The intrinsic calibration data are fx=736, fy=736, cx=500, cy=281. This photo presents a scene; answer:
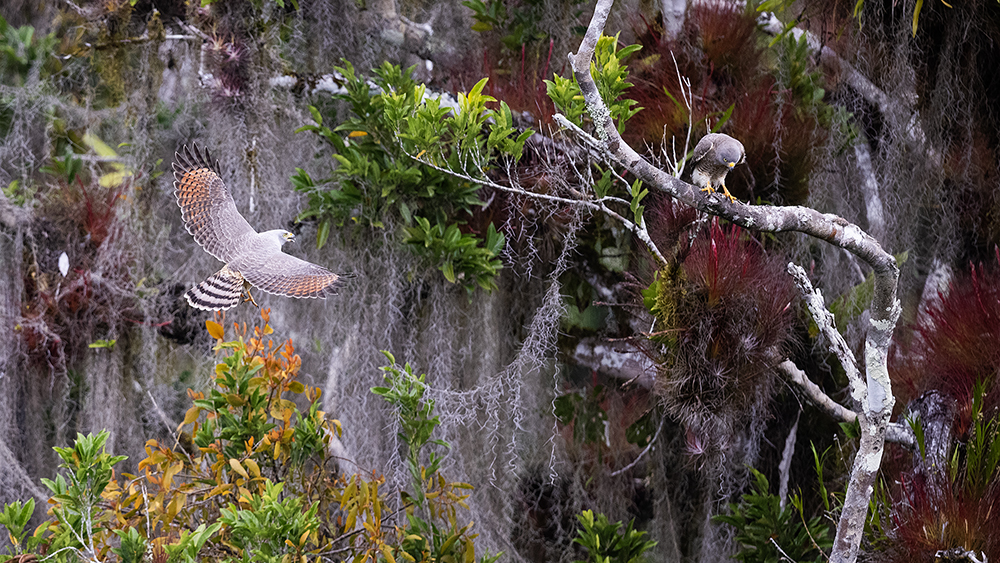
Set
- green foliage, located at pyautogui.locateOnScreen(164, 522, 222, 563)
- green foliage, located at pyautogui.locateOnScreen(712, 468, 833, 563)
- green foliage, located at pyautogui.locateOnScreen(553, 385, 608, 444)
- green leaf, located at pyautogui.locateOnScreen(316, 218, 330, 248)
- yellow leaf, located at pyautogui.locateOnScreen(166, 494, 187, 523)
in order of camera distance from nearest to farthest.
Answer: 1. green foliage, located at pyautogui.locateOnScreen(164, 522, 222, 563)
2. yellow leaf, located at pyautogui.locateOnScreen(166, 494, 187, 523)
3. green foliage, located at pyautogui.locateOnScreen(712, 468, 833, 563)
4. green leaf, located at pyautogui.locateOnScreen(316, 218, 330, 248)
5. green foliage, located at pyautogui.locateOnScreen(553, 385, 608, 444)

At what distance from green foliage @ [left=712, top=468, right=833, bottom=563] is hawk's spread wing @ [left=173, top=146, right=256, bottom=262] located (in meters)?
1.46

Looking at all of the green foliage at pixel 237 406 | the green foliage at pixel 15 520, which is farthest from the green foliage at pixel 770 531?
the green foliage at pixel 15 520

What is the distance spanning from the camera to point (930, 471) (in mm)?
1604

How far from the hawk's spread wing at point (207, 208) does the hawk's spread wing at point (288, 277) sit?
8 cm

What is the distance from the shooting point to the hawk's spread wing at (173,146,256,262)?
1607 mm

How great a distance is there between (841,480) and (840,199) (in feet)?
2.69

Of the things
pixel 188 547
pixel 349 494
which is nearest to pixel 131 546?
pixel 188 547

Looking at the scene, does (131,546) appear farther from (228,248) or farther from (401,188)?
(401,188)

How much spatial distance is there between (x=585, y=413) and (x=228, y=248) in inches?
56.2

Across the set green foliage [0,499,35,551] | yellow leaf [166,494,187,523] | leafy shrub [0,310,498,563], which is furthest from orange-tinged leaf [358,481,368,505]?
green foliage [0,499,35,551]

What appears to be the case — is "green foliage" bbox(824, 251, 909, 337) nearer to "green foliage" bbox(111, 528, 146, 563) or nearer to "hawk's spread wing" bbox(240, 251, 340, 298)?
"hawk's spread wing" bbox(240, 251, 340, 298)

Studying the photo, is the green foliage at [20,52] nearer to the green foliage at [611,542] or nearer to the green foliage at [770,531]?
the green foliage at [611,542]

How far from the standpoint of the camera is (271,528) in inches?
57.9

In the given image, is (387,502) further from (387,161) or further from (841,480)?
(841,480)
